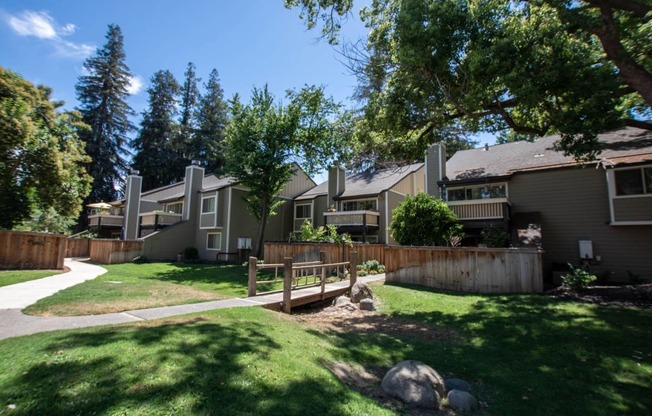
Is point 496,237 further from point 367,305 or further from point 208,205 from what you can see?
point 208,205

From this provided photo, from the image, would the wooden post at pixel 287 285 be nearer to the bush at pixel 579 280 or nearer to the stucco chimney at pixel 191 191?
the bush at pixel 579 280

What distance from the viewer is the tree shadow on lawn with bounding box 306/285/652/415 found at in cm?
467

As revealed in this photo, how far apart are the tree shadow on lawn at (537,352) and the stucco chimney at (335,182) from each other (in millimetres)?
18542

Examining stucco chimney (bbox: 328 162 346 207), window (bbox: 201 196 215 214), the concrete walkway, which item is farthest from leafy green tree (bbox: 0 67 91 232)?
stucco chimney (bbox: 328 162 346 207)

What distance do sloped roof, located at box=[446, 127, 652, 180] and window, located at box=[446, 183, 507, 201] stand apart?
742mm

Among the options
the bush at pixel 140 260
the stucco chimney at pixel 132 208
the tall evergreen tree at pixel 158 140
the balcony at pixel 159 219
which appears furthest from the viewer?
the tall evergreen tree at pixel 158 140

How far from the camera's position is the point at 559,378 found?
17.2 ft

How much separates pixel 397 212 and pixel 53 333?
13.2 m

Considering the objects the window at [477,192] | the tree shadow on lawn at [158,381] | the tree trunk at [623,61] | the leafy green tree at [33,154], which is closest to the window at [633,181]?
the window at [477,192]

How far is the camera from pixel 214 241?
27812mm

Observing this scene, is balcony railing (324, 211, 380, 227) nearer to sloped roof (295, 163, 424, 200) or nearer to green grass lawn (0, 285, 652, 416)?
sloped roof (295, 163, 424, 200)

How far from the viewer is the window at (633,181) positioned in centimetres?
1388

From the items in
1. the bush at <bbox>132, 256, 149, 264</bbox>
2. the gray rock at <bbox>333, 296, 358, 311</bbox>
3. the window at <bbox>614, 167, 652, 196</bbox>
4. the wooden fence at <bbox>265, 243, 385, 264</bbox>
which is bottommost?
the gray rock at <bbox>333, 296, 358, 311</bbox>

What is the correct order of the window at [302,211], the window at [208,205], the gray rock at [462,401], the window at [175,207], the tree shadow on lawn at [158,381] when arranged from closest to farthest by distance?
the tree shadow on lawn at [158,381] < the gray rock at [462,401] < the window at [208,205] < the window at [302,211] < the window at [175,207]
